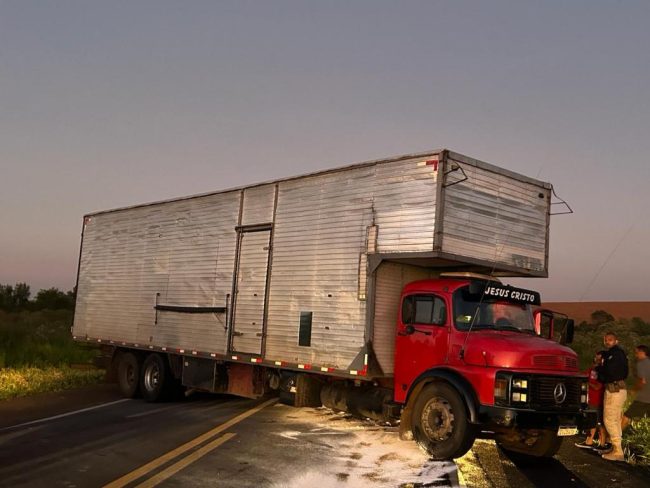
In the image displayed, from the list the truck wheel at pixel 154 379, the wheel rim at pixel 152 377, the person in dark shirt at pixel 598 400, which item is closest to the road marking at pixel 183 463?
the truck wheel at pixel 154 379

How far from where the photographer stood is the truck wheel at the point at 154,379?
14.2 m

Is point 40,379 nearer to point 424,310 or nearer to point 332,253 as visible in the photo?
point 332,253

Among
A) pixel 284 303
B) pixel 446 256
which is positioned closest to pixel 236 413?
pixel 284 303

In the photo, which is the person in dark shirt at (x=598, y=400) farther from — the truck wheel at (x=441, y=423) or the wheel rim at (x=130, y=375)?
the wheel rim at (x=130, y=375)

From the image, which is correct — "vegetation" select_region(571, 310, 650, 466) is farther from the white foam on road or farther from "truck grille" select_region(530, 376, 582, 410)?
the white foam on road

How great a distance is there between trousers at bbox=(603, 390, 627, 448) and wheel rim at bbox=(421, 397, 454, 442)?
2798 mm

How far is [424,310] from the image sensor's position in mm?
9602

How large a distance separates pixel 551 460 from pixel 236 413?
578 cm

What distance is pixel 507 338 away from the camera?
865 centimetres

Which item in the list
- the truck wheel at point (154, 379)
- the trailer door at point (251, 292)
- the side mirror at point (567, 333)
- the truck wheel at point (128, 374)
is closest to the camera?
the side mirror at point (567, 333)

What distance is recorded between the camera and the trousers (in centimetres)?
939

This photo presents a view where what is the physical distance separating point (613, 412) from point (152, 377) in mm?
9843

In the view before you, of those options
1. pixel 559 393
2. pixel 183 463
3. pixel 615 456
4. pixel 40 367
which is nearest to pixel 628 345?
pixel 615 456

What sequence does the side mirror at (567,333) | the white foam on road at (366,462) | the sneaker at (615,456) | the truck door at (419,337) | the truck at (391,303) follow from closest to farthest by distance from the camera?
the white foam on road at (366,462) < the truck at (391,303) < the sneaker at (615,456) < the truck door at (419,337) < the side mirror at (567,333)
